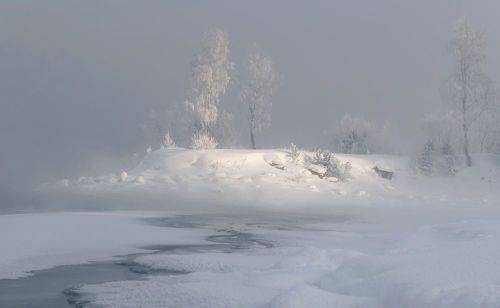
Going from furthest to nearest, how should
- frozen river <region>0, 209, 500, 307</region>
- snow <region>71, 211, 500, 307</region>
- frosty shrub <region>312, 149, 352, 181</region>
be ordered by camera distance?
frosty shrub <region>312, 149, 352, 181</region> → frozen river <region>0, 209, 500, 307</region> → snow <region>71, 211, 500, 307</region>

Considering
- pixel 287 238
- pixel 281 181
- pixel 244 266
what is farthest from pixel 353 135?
pixel 244 266

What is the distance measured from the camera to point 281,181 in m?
34.4

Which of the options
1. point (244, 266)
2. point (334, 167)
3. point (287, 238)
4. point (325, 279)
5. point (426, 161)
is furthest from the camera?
point (426, 161)

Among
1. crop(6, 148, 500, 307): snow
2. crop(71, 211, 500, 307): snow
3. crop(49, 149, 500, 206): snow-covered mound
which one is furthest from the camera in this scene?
crop(49, 149, 500, 206): snow-covered mound

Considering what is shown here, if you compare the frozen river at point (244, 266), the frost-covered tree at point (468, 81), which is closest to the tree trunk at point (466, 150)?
the frost-covered tree at point (468, 81)

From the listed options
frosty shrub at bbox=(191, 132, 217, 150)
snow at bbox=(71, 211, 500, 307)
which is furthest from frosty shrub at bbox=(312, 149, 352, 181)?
snow at bbox=(71, 211, 500, 307)

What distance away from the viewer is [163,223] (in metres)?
19.4

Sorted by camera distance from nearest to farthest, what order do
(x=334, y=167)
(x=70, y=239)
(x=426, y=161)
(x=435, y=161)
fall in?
(x=70, y=239)
(x=334, y=167)
(x=426, y=161)
(x=435, y=161)

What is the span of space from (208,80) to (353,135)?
12068mm

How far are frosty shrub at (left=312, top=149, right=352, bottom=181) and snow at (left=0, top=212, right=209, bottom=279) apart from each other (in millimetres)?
18498

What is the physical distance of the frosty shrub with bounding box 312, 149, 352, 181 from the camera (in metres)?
36.1

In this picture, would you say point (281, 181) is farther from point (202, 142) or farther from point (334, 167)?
point (202, 142)

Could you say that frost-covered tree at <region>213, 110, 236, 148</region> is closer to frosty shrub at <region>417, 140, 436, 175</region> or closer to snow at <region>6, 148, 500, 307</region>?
snow at <region>6, 148, 500, 307</region>

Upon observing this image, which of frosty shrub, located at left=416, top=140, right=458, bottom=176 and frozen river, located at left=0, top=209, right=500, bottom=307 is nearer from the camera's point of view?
frozen river, located at left=0, top=209, right=500, bottom=307
